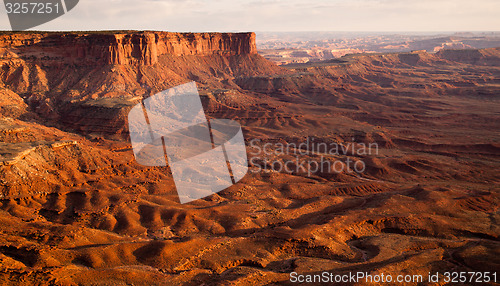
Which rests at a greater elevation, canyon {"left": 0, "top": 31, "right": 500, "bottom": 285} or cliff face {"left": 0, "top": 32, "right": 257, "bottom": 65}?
cliff face {"left": 0, "top": 32, "right": 257, "bottom": 65}

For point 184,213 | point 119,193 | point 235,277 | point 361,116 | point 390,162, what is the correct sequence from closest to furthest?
point 235,277 < point 184,213 < point 119,193 < point 390,162 < point 361,116

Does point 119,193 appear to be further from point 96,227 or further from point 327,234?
point 327,234

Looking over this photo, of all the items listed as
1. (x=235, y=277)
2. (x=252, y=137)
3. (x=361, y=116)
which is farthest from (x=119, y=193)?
(x=361, y=116)

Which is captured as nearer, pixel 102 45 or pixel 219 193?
pixel 219 193

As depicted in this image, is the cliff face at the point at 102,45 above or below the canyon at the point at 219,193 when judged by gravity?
above

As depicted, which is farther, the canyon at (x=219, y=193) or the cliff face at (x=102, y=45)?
the cliff face at (x=102, y=45)

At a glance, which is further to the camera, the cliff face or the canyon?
the cliff face

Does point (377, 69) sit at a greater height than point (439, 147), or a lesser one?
greater

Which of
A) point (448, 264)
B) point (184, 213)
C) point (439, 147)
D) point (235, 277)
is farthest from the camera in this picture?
point (439, 147)
